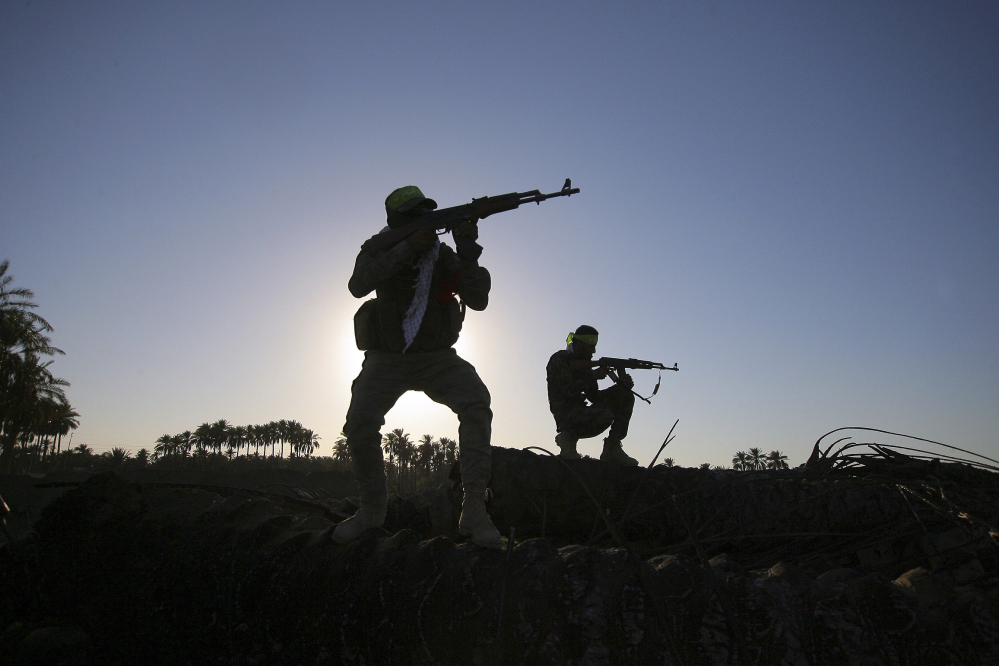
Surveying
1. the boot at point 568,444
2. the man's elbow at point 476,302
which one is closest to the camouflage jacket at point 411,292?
the man's elbow at point 476,302

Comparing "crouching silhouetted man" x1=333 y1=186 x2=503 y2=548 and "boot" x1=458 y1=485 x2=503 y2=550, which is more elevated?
"crouching silhouetted man" x1=333 y1=186 x2=503 y2=548

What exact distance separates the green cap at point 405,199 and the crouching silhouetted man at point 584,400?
3.56 m

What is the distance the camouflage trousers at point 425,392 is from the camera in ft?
10.5

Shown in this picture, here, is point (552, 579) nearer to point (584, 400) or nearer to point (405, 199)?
point (405, 199)

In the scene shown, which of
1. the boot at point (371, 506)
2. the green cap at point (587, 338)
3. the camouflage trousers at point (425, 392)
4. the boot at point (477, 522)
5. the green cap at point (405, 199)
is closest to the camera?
the boot at point (477, 522)

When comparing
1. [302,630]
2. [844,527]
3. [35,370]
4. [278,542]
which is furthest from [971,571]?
[35,370]

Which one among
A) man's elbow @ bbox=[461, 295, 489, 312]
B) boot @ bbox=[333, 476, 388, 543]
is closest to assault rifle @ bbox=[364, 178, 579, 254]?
man's elbow @ bbox=[461, 295, 489, 312]

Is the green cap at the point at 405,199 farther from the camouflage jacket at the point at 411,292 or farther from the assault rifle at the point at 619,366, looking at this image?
the assault rifle at the point at 619,366

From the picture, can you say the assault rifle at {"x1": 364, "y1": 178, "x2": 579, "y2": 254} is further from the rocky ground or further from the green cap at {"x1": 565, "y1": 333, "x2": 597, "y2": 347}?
the green cap at {"x1": 565, "y1": 333, "x2": 597, "y2": 347}

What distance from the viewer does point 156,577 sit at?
8.82 ft

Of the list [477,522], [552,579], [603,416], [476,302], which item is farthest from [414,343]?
[603,416]

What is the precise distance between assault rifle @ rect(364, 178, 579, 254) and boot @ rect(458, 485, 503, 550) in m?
1.54

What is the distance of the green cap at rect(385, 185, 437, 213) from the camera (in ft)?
12.5

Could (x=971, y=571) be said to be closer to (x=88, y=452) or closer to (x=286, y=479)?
(x=286, y=479)
